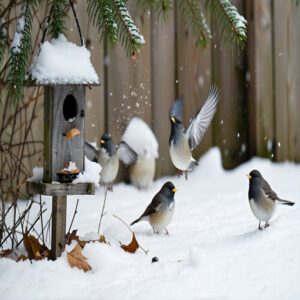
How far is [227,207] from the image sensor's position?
452cm

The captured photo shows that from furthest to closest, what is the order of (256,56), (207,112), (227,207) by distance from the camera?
(256,56), (227,207), (207,112)

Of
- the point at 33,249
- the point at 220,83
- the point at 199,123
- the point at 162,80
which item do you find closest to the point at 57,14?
the point at 33,249

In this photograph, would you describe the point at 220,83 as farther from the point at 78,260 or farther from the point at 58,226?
the point at 78,260

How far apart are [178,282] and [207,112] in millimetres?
1402

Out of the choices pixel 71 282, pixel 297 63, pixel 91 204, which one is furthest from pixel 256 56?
pixel 71 282

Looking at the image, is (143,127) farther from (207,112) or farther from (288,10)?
(288,10)

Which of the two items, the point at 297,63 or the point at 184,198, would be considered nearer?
the point at 184,198

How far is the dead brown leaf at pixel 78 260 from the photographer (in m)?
3.05

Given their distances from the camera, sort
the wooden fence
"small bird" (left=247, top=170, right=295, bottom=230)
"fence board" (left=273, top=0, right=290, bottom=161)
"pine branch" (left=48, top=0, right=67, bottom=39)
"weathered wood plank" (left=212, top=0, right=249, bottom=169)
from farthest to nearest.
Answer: "fence board" (left=273, top=0, right=290, bottom=161) → "weathered wood plank" (left=212, top=0, right=249, bottom=169) → the wooden fence → "small bird" (left=247, top=170, right=295, bottom=230) → "pine branch" (left=48, top=0, right=67, bottom=39)

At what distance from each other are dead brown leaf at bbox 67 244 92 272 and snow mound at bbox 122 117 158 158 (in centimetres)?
198

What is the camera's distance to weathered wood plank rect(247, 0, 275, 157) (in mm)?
5672

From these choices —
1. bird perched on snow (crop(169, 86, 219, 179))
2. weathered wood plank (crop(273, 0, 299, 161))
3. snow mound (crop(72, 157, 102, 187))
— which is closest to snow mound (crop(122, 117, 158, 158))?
bird perched on snow (crop(169, 86, 219, 179))

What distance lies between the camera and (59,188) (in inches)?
122

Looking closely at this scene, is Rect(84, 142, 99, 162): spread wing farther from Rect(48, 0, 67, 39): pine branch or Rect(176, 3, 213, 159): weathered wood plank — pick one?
Rect(48, 0, 67, 39): pine branch
